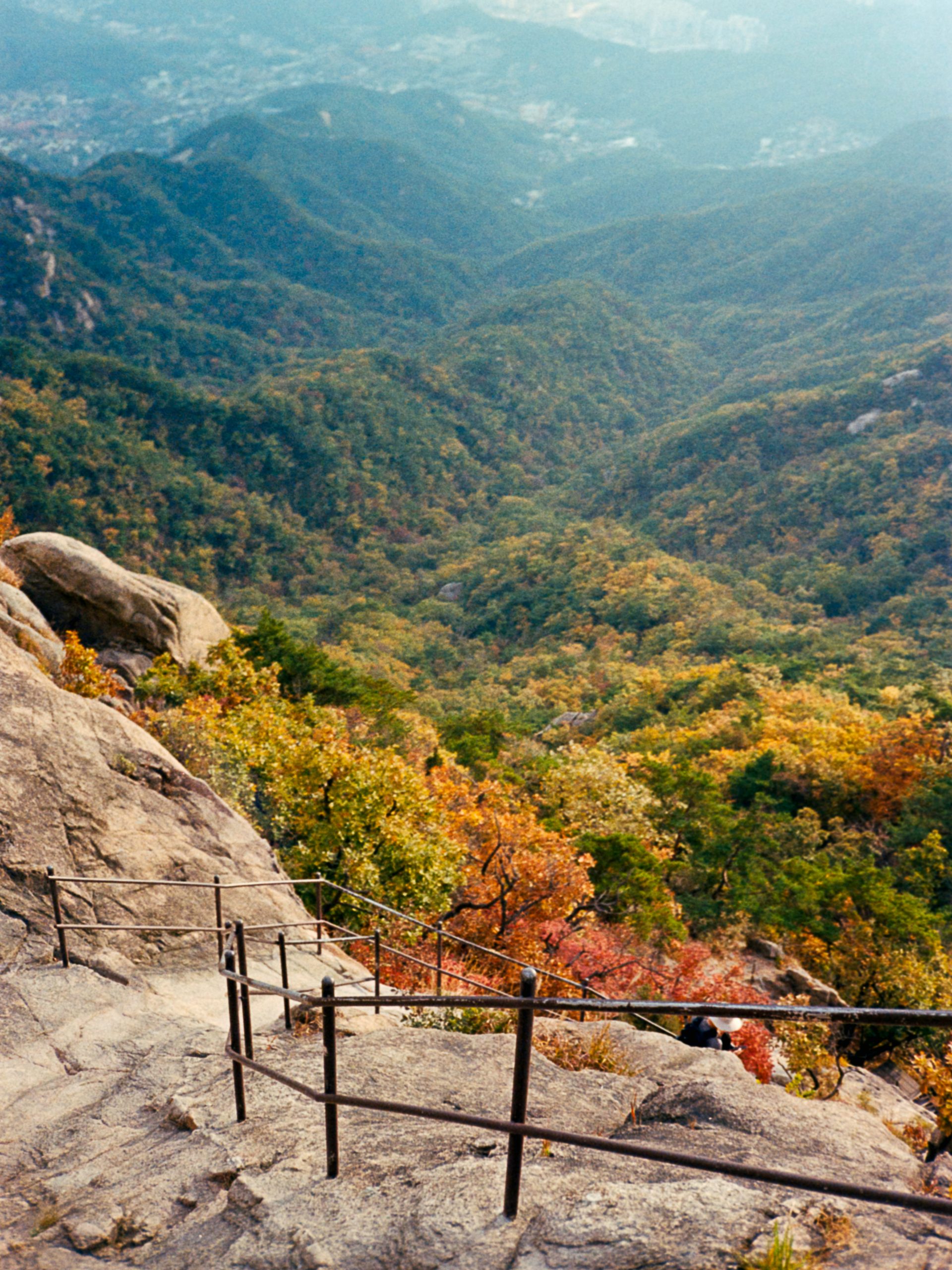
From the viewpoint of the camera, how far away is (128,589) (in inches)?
953

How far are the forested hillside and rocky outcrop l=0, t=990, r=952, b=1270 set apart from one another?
8.35 m

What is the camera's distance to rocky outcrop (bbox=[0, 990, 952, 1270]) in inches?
148

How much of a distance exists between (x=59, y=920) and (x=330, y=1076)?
4.84 meters

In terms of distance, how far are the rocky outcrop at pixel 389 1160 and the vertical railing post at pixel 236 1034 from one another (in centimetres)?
13

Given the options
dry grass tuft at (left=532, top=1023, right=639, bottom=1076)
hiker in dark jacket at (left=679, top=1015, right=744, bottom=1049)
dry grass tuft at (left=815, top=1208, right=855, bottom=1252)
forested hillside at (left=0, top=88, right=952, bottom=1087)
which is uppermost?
dry grass tuft at (left=815, top=1208, right=855, bottom=1252)

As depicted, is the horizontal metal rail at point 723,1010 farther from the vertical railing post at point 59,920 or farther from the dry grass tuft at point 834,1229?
the vertical railing post at point 59,920

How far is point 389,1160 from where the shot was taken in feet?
15.3

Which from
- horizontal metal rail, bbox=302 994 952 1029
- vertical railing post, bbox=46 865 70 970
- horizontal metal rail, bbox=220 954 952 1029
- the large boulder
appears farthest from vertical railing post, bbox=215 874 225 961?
the large boulder

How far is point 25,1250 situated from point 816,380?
162 m

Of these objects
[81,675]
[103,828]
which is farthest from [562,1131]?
[81,675]

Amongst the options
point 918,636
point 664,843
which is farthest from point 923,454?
point 664,843

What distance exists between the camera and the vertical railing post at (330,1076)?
4.25 metres

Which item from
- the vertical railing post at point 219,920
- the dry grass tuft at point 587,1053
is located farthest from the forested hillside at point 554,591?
the dry grass tuft at point 587,1053

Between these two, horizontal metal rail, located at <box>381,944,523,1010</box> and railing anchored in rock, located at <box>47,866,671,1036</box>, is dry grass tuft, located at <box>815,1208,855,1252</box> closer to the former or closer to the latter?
horizontal metal rail, located at <box>381,944,523,1010</box>
